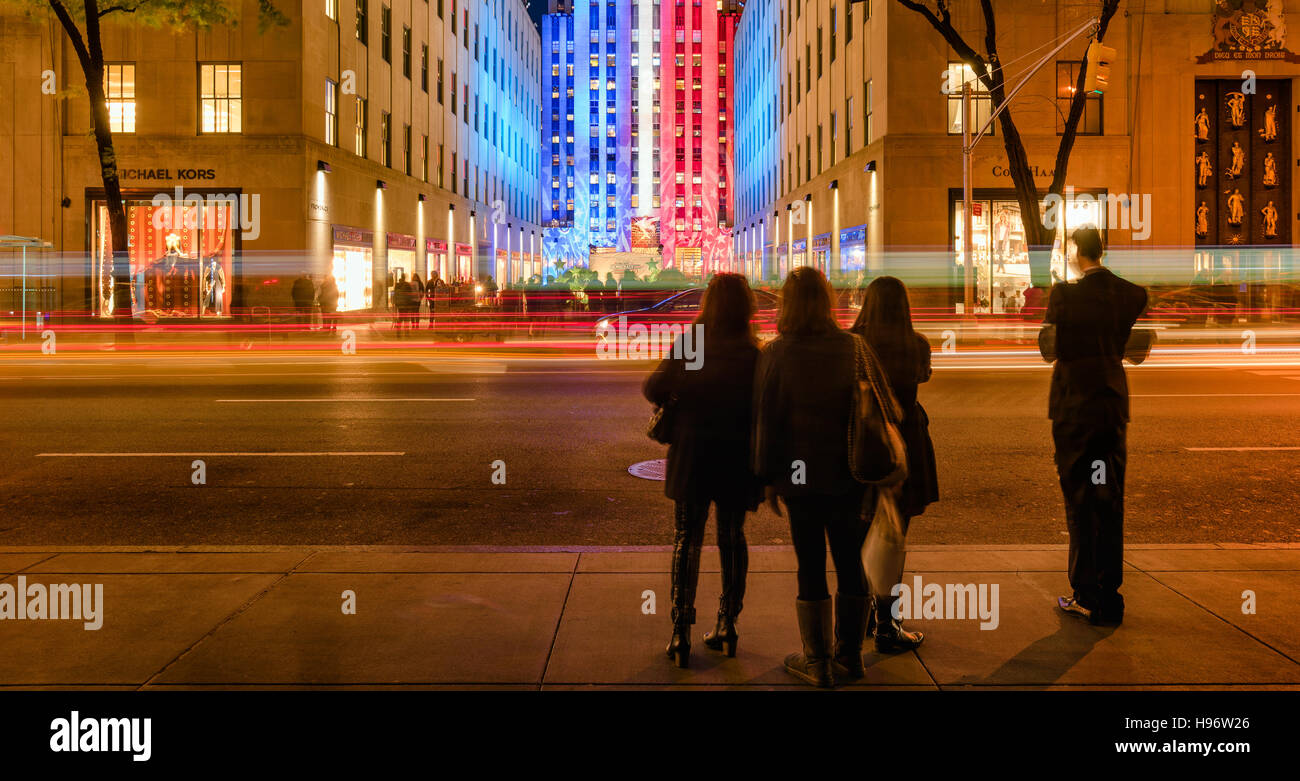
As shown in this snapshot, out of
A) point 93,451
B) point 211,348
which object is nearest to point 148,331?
point 211,348

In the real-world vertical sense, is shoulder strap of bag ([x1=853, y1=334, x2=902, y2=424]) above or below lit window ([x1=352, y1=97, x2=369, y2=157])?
below

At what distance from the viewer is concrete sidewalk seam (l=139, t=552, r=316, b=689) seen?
4.62m

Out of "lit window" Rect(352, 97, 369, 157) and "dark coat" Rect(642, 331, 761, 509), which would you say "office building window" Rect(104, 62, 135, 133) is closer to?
"lit window" Rect(352, 97, 369, 157)

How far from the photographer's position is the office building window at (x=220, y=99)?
30.9 metres

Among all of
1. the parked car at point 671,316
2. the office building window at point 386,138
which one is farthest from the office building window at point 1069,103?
the office building window at point 386,138

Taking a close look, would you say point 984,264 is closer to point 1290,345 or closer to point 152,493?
point 1290,345

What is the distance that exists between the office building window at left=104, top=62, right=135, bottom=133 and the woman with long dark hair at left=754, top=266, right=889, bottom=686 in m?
32.0

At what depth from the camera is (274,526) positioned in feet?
25.0

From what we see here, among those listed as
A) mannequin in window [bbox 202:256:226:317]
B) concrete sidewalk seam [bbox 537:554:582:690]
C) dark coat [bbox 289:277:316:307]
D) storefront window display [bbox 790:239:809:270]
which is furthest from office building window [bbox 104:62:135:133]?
concrete sidewalk seam [bbox 537:554:582:690]

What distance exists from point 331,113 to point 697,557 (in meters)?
32.7

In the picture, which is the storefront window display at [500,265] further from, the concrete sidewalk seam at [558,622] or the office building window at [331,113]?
the concrete sidewalk seam at [558,622]

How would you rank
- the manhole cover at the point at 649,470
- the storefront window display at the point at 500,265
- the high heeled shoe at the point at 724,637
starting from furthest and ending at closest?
the storefront window display at the point at 500,265 → the manhole cover at the point at 649,470 → the high heeled shoe at the point at 724,637

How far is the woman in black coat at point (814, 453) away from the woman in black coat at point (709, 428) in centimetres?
26

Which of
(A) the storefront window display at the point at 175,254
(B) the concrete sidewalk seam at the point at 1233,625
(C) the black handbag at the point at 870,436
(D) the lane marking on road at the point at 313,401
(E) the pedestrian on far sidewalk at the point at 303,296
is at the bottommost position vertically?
(B) the concrete sidewalk seam at the point at 1233,625
